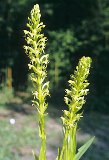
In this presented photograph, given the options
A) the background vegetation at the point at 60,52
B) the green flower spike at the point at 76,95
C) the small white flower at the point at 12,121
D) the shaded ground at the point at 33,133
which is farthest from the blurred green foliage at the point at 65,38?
the green flower spike at the point at 76,95

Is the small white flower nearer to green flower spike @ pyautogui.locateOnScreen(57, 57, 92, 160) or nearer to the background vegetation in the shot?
the background vegetation

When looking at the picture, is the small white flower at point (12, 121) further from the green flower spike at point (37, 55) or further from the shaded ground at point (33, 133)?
the green flower spike at point (37, 55)

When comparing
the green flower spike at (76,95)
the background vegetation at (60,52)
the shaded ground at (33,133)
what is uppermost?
the background vegetation at (60,52)

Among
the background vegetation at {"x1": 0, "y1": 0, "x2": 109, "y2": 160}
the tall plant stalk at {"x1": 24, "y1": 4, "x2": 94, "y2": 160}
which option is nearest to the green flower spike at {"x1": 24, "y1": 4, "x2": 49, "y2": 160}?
the tall plant stalk at {"x1": 24, "y1": 4, "x2": 94, "y2": 160}

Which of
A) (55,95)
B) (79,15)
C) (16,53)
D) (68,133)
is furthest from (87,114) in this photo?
(68,133)

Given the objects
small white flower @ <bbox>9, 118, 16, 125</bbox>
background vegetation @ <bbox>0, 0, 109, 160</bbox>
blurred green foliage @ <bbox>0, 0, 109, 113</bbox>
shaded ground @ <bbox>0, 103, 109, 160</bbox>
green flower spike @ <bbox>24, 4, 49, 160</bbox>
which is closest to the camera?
green flower spike @ <bbox>24, 4, 49, 160</bbox>

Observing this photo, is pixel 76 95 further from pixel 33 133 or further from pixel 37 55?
pixel 33 133
